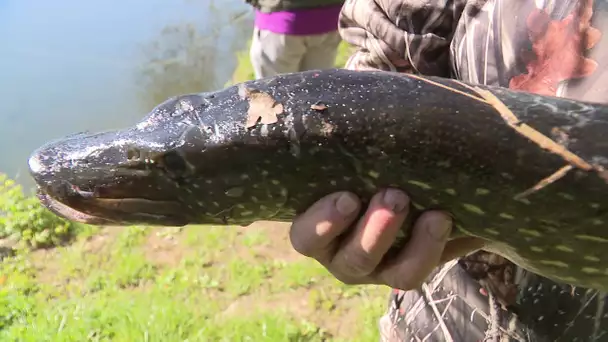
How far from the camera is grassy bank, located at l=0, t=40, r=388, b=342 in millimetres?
3629

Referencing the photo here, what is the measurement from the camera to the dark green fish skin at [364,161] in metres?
1.39

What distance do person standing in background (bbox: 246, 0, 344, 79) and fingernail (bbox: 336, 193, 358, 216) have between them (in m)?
3.01

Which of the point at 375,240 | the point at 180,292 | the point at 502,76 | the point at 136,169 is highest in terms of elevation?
the point at 502,76

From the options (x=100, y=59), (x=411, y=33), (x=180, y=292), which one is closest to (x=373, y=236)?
(x=411, y=33)

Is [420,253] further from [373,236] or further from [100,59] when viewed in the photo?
[100,59]

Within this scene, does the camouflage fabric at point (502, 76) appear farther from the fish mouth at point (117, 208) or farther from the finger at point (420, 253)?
the fish mouth at point (117, 208)

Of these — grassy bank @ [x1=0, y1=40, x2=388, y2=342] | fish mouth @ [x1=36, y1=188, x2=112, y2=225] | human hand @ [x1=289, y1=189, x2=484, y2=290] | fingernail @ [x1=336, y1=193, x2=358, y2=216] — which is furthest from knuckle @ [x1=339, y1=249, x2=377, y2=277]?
grassy bank @ [x1=0, y1=40, x2=388, y2=342]

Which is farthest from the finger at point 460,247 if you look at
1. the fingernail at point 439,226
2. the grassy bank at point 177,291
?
the grassy bank at point 177,291

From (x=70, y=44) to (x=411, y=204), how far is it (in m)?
8.03

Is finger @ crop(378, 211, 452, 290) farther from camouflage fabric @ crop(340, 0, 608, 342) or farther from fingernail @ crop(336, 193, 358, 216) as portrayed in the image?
camouflage fabric @ crop(340, 0, 608, 342)

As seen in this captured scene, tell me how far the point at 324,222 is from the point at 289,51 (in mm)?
3091

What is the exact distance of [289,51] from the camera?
445 centimetres

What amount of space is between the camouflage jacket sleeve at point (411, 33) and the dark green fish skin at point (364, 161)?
49 centimetres

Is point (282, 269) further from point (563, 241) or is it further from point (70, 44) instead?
point (70, 44)
